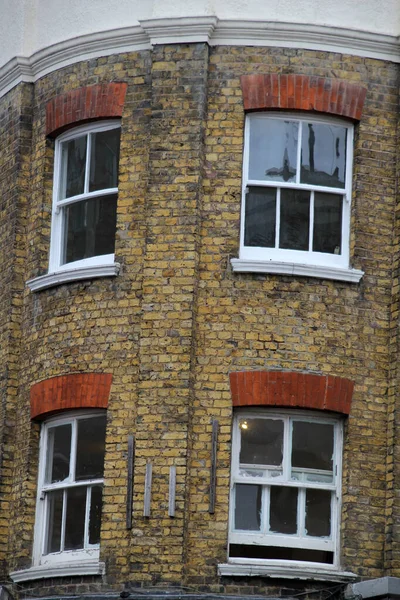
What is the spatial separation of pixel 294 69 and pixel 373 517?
530 cm

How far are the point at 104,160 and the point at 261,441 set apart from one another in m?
3.96

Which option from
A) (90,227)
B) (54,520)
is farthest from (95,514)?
(90,227)

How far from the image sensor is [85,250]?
19.0 meters

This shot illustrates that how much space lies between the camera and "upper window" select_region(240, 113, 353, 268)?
724 inches

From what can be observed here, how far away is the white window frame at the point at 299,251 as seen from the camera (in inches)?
709

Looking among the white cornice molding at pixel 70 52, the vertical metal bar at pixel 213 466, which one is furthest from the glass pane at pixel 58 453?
the white cornice molding at pixel 70 52

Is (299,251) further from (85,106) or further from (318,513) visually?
(85,106)

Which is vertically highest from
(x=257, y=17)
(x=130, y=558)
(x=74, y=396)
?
(x=257, y=17)

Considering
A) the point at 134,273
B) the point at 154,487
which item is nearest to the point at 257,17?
the point at 134,273

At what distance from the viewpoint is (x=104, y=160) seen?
62.5 feet

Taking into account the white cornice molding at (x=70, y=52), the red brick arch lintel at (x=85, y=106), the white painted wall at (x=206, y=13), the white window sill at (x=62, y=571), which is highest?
the white painted wall at (x=206, y=13)

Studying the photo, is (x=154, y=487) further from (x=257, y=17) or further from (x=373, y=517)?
(x=257, y=17)

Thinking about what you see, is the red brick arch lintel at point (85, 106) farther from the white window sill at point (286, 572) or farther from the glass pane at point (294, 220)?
the white window sill at point (286, 572)

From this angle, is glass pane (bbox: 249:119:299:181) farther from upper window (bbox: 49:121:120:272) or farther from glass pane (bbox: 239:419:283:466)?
glass pane (bbox: 239:419:283:466)
